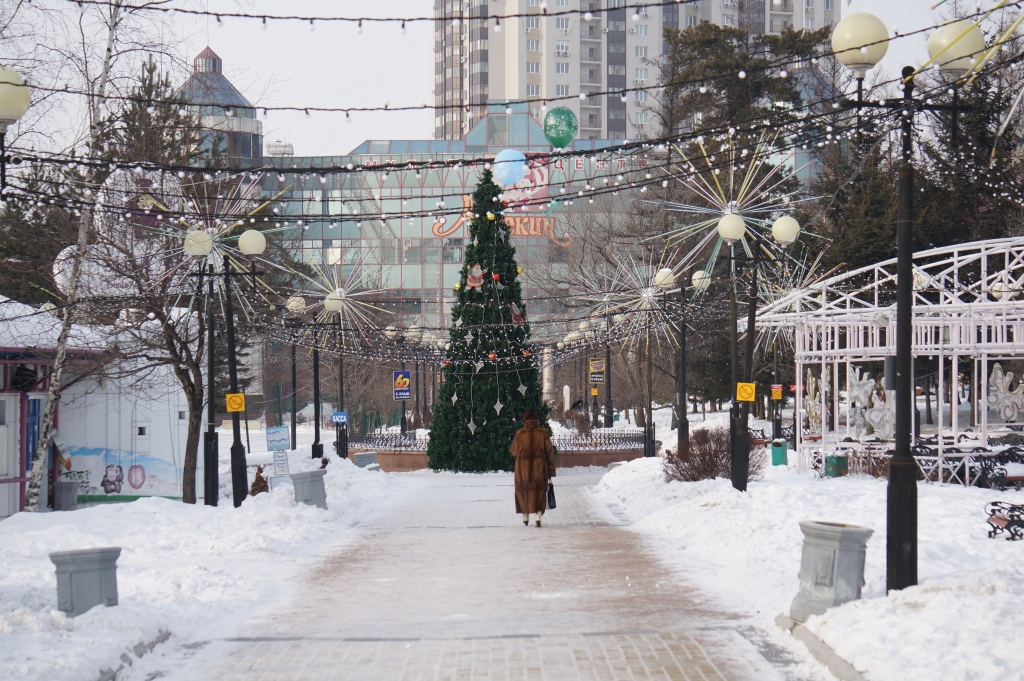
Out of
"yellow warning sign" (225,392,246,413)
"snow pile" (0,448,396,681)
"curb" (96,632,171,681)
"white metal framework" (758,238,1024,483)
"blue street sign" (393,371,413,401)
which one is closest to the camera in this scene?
"curb" (96,632,171,681)

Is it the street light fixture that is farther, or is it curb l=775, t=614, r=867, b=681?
the street light fixture

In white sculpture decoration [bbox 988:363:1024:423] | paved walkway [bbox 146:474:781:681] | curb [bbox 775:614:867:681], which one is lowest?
paved walkway [bbox 146:474:781:681]

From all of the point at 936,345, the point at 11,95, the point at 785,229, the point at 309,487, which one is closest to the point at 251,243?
the point at 309,487

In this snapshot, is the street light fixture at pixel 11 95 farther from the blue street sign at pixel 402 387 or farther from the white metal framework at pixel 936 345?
the blue street sign at pixel 402 387

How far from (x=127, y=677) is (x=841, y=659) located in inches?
210

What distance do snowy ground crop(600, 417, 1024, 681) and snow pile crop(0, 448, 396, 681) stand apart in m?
5.14

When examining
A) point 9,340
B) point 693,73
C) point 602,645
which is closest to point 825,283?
point 602,645

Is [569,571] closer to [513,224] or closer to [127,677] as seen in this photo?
[127,677]

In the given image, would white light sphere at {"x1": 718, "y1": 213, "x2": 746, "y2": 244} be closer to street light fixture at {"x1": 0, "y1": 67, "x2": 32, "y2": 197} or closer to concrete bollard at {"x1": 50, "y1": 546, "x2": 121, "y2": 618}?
street light fixture at {"x1": 0, "y1": 67, "x2": 32, "y2": 197}

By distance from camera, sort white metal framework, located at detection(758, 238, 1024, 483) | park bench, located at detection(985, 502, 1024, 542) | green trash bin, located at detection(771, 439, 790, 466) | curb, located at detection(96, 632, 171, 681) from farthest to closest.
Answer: green trash bin, located at detection(771, 439, 790, 466) < white metal framework, located at detection(758, 238, 1024, 483) < park bench, located at detection(985, 502, 1024, 542) < curb, located at detection(96, 632, 171, 681)

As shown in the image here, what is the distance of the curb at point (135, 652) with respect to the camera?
323 inches

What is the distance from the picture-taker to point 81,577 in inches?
373

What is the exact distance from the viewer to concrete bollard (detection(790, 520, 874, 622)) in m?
9.31

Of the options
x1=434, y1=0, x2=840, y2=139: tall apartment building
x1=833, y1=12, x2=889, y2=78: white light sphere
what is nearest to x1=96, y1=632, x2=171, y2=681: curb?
x1=833, y1=12, x2=889, y2=78: white light sphere
